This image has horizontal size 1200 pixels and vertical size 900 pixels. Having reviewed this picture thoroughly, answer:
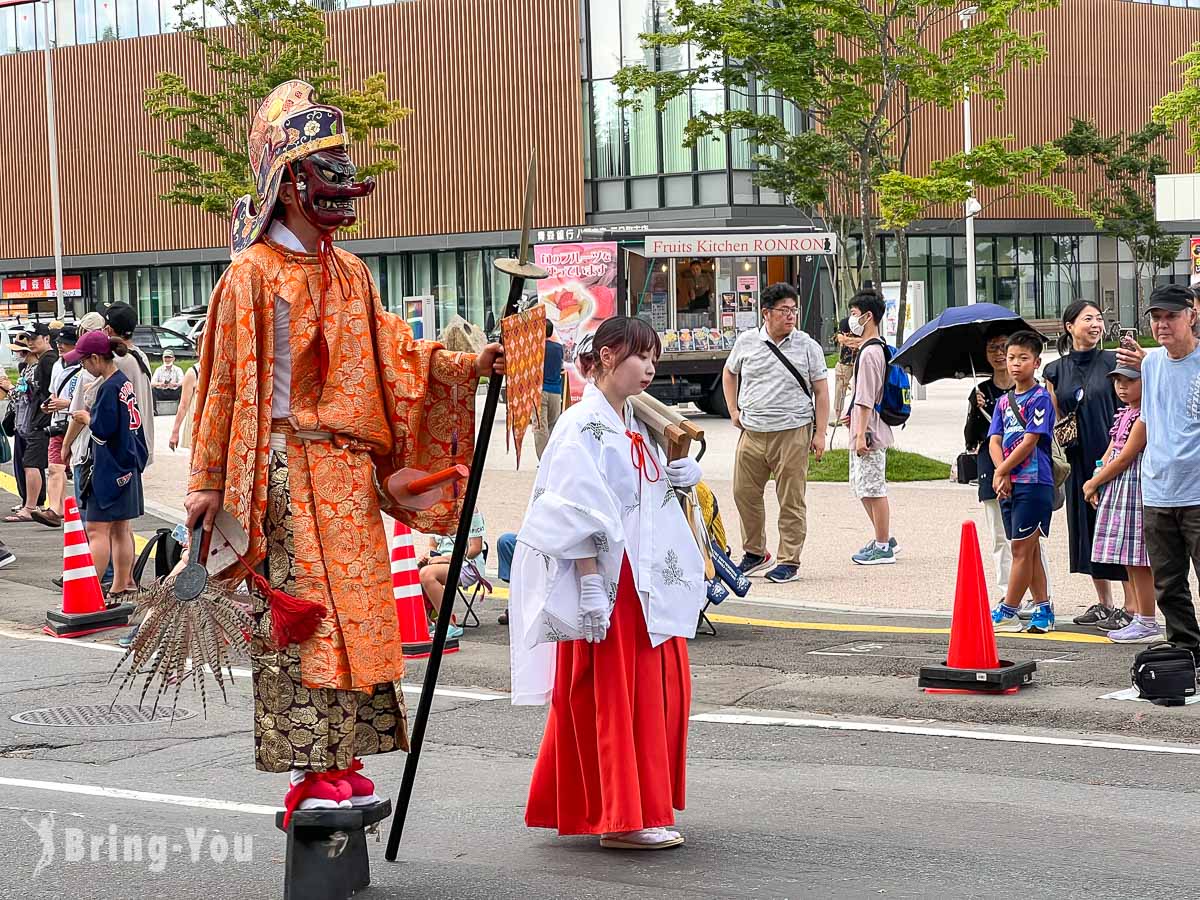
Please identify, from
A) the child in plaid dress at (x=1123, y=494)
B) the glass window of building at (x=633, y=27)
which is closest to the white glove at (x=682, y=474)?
the child in plaid dress at (x=1123, y=494)

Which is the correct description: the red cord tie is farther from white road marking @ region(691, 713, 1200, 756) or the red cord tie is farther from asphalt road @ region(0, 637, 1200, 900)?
white road marking @ region(691, 713, 1200, 756)

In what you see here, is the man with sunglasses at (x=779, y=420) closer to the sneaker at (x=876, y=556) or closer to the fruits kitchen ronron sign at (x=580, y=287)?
the sneaker at (x=876, y=556)

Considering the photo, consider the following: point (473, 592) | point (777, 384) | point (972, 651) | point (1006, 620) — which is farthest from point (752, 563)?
point (972, 651)

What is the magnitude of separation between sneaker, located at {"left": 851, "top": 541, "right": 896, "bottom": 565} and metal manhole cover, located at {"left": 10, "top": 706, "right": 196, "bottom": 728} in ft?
18.8

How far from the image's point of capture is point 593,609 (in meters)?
5.21

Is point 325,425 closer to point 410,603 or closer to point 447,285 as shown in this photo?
point 410,603

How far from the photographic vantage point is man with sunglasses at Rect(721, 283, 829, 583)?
1159 cm

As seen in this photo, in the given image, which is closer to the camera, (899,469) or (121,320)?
(121,320)

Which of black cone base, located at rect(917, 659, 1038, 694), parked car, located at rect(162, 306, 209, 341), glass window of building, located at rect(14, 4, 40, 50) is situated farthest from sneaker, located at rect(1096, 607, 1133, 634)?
glass window of building, located at rect(14, 4, 40, 50)

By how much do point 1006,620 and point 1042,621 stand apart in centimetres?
33

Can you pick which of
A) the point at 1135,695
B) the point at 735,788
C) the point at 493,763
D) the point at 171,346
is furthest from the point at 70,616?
the point at 171,346

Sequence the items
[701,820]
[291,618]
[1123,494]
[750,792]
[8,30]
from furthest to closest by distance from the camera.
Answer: [8,30]
[1123,494]
[750,792]
[701,820]
[291,618]

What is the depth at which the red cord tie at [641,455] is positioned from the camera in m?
5.52

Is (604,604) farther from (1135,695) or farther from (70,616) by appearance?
(70,616)
